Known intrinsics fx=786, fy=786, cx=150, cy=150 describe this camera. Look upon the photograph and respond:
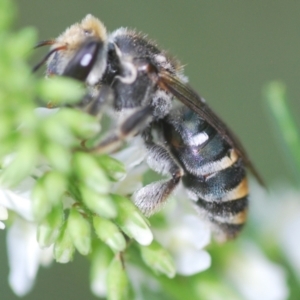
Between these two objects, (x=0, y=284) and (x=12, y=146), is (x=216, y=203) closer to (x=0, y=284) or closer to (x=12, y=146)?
(x=12, y=146)

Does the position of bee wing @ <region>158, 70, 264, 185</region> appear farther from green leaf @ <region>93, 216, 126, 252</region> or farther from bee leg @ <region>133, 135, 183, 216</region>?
green leaf @ <region>93, 216, 126, 252</region>

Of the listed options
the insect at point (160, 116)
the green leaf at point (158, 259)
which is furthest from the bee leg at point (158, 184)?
the green leaf at point (158, 259)

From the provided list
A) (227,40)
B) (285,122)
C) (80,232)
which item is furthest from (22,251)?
(227,40)

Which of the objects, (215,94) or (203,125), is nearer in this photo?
(203,125)

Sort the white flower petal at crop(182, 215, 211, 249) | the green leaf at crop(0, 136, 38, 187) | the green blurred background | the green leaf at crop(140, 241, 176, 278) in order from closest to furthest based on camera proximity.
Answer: the green leaf at crop(0, 136, 38, 187) → the green leaf at crop(140, 241, 176, 278) → the white flower petal at crop(182, 215, 211, 249) → the green blurred background

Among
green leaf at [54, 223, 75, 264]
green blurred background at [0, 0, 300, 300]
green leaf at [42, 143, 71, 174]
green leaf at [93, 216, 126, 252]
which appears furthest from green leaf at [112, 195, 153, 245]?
green blurred background at [0, 0, 300, 300]

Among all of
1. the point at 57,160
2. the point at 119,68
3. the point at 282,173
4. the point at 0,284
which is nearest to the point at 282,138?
the point at 119,68

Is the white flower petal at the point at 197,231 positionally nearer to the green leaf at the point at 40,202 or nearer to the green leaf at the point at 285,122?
the green leaf at the point at 285,122

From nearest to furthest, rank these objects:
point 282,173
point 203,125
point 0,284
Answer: point 203,125 → point 0,284 → point 282,173
